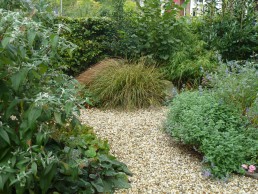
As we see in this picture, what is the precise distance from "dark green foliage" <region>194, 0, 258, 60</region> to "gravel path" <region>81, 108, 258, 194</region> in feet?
7.45

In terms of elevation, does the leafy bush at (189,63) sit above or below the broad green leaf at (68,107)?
below

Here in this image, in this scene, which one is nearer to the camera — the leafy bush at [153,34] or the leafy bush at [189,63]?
the leafy bush at [189,63]

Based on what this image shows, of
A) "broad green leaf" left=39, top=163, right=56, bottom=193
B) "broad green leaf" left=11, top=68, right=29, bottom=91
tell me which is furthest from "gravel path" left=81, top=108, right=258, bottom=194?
"broad green leaf" left=11, top=68, right=29, bottom=91

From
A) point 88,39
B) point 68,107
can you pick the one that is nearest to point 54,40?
point 68,107

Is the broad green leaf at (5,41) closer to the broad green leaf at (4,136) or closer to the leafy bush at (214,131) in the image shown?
the broad green leaf at (4,136)

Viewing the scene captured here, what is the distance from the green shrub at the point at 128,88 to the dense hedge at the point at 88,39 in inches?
36.6

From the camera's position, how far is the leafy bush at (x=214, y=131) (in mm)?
2791

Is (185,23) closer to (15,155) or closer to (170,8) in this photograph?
(170,8)

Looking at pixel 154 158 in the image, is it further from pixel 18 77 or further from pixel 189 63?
pixel 189 63

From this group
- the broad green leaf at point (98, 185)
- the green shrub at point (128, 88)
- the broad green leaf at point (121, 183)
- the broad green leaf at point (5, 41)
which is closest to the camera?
the broad green leaf at point (5, 41)

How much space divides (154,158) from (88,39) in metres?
3.60

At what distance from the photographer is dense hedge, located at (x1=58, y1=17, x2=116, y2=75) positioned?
5926 millimetres

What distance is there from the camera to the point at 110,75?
5094mm

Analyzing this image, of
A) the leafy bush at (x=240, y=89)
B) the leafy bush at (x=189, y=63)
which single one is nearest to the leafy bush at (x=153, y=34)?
the leafy bush at (x=189, y=63)
